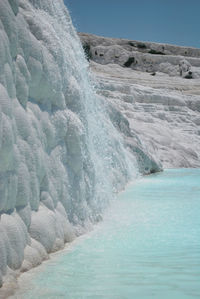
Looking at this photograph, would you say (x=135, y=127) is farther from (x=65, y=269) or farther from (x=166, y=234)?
(x=65, y=269)

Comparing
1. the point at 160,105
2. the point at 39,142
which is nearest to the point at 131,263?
the point at 39,142

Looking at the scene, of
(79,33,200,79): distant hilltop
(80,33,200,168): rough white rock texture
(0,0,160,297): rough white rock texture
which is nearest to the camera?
(0,0,160,297): rough white rock texture

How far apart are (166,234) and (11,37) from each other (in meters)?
3.02

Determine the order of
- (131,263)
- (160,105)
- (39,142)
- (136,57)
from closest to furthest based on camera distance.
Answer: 1. (131,263)
2. (39,142)
3. (160,105)
4. (136,57)

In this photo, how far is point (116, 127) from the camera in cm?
1744

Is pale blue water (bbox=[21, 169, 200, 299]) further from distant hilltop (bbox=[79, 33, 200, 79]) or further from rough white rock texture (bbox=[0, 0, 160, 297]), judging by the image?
distant hilltop (bbox=[79, 33, 200, 79])

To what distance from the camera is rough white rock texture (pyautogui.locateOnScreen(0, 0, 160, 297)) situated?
3.96 m

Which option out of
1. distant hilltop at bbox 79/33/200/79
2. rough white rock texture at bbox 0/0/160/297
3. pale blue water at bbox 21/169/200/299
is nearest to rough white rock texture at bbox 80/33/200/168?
distant hilltop at bbox 79/33/200/79

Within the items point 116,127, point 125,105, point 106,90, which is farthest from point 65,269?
point 106,90

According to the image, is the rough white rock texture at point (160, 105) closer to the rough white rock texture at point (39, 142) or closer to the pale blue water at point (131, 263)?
the rough white rock texture at point (39, 142)

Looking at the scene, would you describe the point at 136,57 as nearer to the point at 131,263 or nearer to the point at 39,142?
the point at 39,142

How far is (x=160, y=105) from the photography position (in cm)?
3117

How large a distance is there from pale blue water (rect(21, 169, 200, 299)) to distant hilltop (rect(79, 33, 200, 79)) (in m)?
46.2

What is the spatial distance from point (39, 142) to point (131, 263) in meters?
1.59
